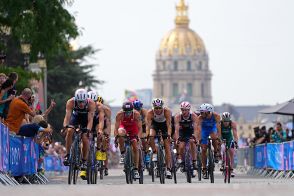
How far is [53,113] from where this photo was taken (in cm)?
7294

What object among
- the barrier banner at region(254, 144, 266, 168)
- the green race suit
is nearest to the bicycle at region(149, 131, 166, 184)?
the green race suit

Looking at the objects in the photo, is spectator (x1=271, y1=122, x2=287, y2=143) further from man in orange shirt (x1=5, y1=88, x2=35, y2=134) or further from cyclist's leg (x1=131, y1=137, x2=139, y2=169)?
man in orange shirt (x1=5, y1=88, x2=35, y2=134)

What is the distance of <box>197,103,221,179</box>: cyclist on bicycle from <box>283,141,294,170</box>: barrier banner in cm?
526

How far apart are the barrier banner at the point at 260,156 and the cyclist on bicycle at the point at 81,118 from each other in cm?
1693

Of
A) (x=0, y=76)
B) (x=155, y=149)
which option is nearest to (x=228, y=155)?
(x=155, y=149)

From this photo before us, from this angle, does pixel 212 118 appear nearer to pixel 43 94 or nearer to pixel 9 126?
pixel 9 126

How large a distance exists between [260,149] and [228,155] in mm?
13614

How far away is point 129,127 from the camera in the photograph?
23.7 metres

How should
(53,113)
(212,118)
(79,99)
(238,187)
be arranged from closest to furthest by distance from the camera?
(238,187)
(79,99)
(212,118)
(53,113)

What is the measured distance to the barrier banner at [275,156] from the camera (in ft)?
111

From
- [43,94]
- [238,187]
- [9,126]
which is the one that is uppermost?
[43,94]

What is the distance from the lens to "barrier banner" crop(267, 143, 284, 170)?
111 feet

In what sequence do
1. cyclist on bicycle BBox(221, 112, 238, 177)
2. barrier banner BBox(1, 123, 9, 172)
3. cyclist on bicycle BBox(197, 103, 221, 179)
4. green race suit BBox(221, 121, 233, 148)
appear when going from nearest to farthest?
1. barrier banner BBox(1, 123, 9, 172)
2. cyclist on bicycle BBox(197, 103, 221, 179)
3. cyclist on bicycle BBox(221, 112, 238, 177)
4. green race suit BBox(221, 121, 233, 148)

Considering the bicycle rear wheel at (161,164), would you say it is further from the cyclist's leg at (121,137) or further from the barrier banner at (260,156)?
the barrier banner at (260,156)
